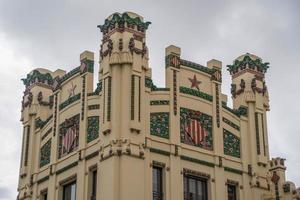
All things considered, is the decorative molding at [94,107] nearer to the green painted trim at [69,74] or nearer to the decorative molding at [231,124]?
the green painted trim at [69,74]

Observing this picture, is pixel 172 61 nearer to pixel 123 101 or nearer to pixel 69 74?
pixel 123 101

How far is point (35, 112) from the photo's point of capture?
133ft

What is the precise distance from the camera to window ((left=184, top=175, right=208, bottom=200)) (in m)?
34.8

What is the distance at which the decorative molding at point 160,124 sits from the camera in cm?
3441

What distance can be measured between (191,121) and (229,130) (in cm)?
264

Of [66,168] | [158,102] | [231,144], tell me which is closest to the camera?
[158,102]

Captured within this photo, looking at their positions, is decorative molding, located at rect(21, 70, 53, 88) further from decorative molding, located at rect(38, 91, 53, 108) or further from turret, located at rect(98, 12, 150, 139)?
turret, located at rect(98, 12, 150, 139)

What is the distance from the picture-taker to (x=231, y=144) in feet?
123

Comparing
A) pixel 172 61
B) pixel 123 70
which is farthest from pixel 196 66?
pixel 123 70

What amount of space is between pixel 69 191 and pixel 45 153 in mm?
3675

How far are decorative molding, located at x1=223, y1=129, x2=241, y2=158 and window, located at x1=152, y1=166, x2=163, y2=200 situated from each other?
4601 mm

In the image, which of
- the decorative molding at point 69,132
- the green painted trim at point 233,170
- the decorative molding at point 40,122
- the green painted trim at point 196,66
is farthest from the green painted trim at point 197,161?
the decorative molding at point 40,122

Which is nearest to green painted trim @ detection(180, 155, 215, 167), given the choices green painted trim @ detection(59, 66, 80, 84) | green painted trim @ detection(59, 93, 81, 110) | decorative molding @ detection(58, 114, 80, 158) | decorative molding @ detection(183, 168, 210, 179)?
decorative molding @ detection(183, 168, 210, 179)

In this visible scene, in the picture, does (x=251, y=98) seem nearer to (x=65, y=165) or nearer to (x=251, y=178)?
(x=251, y=178)
